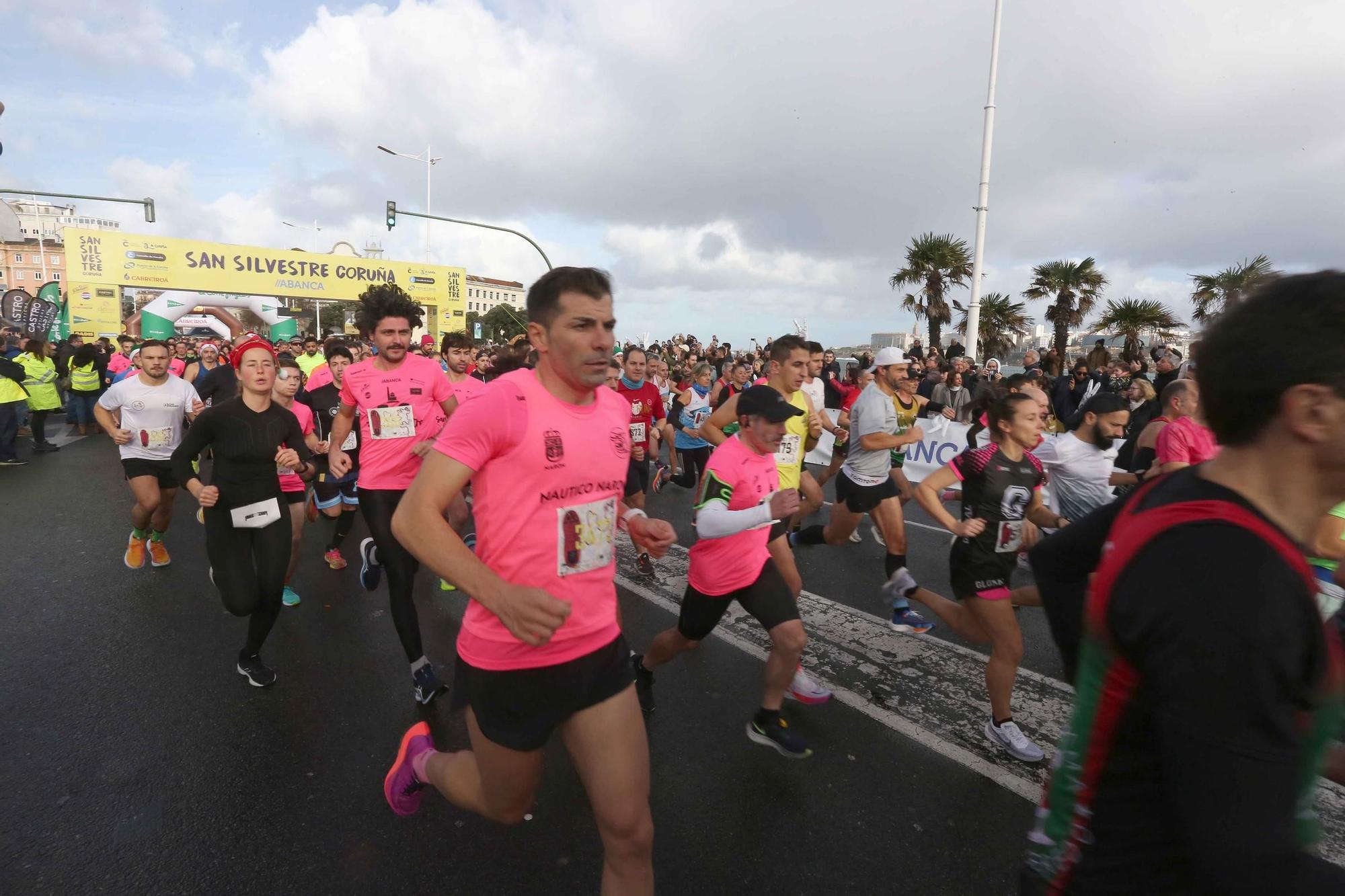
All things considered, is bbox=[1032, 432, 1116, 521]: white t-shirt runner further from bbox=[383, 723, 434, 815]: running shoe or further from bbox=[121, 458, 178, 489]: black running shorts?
bbox=[121, 458, 178, 489]: black running shorts

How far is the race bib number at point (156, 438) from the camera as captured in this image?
586cm

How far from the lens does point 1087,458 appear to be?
5.10m

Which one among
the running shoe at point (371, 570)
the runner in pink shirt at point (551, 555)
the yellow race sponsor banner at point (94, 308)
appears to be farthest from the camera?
the yellow race sponsor banner at point (94, 308)

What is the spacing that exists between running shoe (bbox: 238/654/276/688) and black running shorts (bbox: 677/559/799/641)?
251 cm

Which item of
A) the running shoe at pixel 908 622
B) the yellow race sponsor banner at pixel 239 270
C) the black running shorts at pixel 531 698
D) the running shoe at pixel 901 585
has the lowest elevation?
the running shoe at pixel 908 622

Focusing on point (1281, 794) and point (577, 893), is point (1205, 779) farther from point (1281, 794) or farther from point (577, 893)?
point (577, 893)

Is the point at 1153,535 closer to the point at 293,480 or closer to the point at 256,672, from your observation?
the point at 256,672

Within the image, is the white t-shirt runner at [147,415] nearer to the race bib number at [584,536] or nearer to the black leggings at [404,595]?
the black leggings at [404,595]

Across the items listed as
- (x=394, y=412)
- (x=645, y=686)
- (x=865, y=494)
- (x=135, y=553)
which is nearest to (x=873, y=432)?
(x=865, y=494)

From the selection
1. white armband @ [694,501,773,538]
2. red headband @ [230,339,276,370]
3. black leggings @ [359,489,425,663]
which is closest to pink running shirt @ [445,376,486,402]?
red headband @ [230,339,276,370]

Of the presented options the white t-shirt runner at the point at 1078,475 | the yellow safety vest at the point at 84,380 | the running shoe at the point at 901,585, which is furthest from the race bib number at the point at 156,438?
the yellow safety vest at the point at 84,380

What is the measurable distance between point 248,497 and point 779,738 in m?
3.29

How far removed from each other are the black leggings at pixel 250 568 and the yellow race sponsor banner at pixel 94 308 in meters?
31.3

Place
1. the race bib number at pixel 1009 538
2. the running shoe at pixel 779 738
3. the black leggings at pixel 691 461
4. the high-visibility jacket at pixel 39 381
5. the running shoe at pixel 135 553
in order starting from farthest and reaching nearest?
1. the high-visibility jacket at pixel 39 381
2. the black leggings at pixel 691 461
3. the running shoe at pixel 135 553
4. the race bib number at pixel 1009 538
5. the running shoe at pixel 779 738
